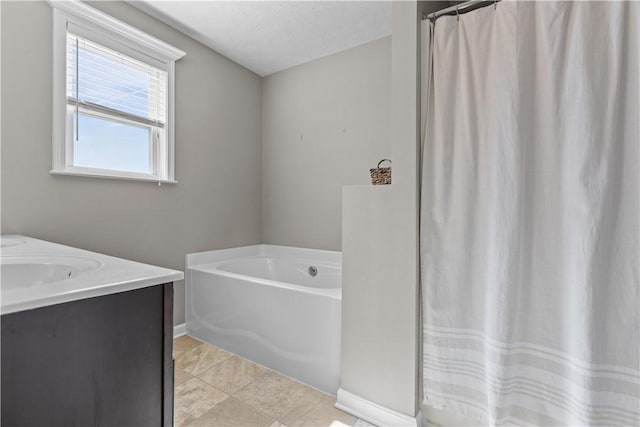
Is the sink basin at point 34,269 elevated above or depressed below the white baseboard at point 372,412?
above

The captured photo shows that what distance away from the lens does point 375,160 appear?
2.69 m

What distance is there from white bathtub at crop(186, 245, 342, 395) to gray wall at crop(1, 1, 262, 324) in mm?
208

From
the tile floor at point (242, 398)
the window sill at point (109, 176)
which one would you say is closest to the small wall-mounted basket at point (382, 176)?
the tile floor at point (242, 398)

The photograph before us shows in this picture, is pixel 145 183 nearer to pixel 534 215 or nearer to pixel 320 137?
pixel 320 137

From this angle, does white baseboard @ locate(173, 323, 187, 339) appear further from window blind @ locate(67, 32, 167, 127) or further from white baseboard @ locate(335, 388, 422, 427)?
window blind @ locate(67, 32, 167, 127)

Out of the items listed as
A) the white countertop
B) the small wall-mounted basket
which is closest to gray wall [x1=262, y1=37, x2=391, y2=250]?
the small wall-mounted basket

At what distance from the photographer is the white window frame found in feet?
5.98

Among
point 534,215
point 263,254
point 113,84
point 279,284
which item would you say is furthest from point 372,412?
point 113,84

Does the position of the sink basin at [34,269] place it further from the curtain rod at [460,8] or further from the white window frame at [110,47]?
the curtain rod at [460,8]

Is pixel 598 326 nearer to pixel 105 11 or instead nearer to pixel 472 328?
pixel 472 328

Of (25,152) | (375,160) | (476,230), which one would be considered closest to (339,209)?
(375,160)

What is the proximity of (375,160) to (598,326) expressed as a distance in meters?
1.89

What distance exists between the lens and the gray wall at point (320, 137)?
268 centimetres

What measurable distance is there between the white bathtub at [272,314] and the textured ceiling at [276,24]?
185 cm
